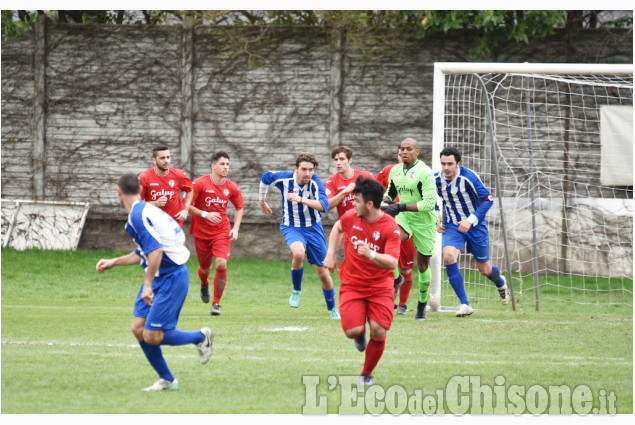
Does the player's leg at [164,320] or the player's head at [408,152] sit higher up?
the player's head at [408,152]

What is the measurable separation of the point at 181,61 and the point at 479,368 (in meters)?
10.5

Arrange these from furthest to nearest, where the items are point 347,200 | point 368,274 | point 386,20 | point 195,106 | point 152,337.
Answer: point 195,106
point 386,20
point 347,200
point 368,274
point 152,337

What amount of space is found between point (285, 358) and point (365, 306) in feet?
4.07

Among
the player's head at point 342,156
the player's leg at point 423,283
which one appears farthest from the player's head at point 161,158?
the player's leg at point 423,283


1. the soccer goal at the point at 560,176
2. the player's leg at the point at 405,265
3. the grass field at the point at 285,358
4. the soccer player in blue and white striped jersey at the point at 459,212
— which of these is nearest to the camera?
the grass field at the point at 285,358

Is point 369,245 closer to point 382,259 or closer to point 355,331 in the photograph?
point 382,259

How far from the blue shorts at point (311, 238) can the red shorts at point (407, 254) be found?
0.96 m

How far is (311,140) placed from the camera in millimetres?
15602

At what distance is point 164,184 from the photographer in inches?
426

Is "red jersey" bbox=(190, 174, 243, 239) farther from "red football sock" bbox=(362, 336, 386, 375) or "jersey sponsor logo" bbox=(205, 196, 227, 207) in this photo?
"red football sock" bbox=(362, 336, 386, 375)

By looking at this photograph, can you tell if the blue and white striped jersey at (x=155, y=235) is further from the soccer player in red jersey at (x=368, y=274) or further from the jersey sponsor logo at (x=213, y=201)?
the jersey sponsor logo at (x=213, y=201)

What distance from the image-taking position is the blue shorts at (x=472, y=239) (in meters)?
9.98

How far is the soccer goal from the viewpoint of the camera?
562 inches

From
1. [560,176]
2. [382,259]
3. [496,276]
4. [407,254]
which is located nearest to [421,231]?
[407,254]
